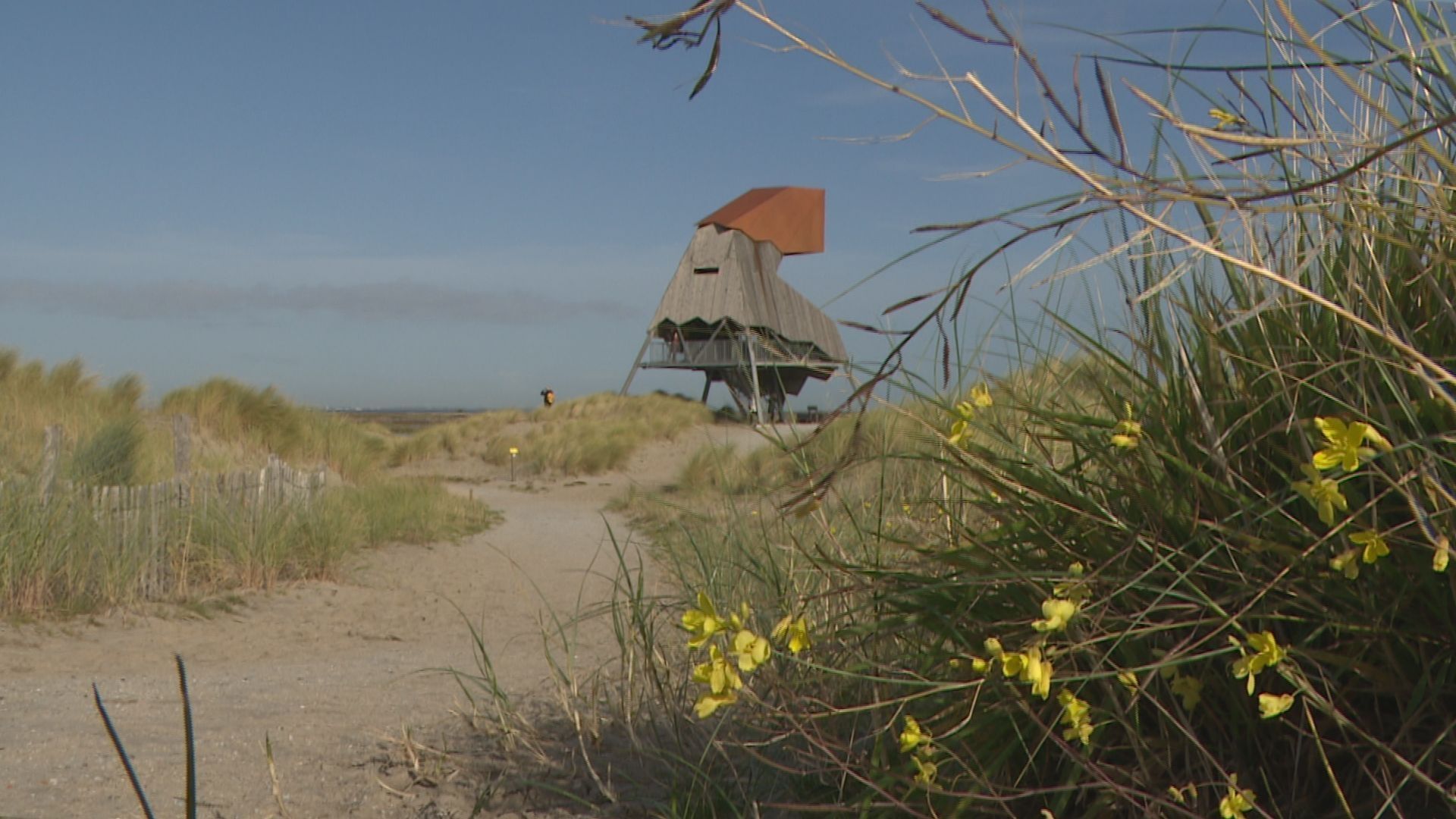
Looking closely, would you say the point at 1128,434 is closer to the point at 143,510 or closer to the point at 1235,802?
the point at 1235,802

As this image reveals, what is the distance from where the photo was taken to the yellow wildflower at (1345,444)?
44.1 inches

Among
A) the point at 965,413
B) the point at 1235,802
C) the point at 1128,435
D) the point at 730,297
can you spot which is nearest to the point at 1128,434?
the point at 1128,435

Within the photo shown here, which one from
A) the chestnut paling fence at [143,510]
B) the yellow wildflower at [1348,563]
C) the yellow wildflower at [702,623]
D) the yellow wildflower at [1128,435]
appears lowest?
the chestnut paling fence at [143,510]

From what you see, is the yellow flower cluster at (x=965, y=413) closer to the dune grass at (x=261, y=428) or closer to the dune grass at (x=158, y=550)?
the dune grass at (x=158, y=550)

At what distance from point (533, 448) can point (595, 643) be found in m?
12.5

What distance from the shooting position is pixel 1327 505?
1.18 metres

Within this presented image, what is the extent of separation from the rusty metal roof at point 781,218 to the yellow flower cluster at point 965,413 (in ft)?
84.5

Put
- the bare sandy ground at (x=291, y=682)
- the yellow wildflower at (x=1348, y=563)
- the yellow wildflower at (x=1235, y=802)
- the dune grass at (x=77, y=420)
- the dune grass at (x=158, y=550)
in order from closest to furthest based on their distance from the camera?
the yellow wildflower at (x=1348, y=563) < the yellow wildflower at (x=1235, y=802) < the bare sandy ground at (x=291, y=682) < the dune grass at (x=158, y=550) < the dune grass at (x=77, y=420)

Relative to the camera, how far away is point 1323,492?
1.17m

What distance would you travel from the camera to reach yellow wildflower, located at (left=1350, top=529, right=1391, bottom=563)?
120cm

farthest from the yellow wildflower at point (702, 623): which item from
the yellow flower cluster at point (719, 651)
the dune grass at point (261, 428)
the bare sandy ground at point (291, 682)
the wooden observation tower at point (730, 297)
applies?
the wooden observation tower at point (730, 297)

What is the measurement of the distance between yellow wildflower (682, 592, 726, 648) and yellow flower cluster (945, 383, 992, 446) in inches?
16.1

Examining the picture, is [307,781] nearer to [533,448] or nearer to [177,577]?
[177,577]

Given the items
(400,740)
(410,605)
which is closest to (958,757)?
(400,740)
